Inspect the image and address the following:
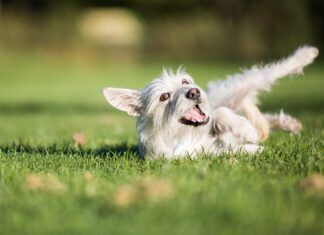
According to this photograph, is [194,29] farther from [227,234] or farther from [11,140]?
[227,234]

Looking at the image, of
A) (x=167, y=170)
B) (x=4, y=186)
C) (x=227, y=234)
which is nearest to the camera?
(x=227, y=234)

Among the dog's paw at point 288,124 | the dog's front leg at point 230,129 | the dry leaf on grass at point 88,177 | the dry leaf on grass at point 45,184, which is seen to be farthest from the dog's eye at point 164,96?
the dog's paw at point 288,124

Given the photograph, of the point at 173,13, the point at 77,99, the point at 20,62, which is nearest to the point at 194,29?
the point at 173,13

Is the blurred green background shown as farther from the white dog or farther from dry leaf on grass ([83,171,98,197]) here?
dry leaf on grass ([83,171,98,197])

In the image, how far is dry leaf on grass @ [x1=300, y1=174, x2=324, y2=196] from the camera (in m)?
4.27

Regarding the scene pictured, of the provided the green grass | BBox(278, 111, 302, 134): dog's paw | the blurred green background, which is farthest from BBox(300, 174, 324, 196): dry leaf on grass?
the blurred green background

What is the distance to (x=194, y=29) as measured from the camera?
42000 mm

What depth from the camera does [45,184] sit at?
181 inches

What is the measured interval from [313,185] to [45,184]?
73.8 inches

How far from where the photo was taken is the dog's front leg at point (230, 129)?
20.6 feet

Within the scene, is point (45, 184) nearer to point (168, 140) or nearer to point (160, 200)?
point (160, 200)

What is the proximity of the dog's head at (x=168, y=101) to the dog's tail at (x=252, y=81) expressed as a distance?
3.82 ft

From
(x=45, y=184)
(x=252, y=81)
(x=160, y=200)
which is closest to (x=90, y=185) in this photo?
(x=45, y=184)

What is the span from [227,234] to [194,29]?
1536 inches
